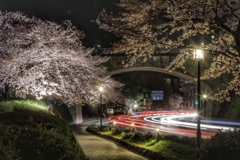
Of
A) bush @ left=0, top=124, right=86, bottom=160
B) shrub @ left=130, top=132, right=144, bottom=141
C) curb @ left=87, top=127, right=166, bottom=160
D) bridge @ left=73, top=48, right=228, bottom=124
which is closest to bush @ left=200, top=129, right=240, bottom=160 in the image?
curb @ left=87, top=127, right=166, bottom=160

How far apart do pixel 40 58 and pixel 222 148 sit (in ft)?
54.8

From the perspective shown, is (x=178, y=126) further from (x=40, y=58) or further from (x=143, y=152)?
(x=143, y=152)

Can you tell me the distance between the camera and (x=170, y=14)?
1359 cm

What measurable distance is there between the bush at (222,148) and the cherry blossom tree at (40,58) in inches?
606

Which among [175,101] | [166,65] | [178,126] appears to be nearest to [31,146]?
[178,126]

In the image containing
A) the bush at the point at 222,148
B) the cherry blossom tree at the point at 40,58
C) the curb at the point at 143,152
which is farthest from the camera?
the cherry blossom tree at the point at 40,58

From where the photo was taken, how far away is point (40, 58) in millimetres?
25281

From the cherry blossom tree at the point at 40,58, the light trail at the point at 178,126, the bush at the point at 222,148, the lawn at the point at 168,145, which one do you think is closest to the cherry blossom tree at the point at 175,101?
the light trail at the point at 178,126

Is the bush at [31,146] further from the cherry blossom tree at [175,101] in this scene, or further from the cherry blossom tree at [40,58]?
the cherry blossom tree at [175,101]

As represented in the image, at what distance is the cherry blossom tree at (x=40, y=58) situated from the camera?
24438 mm

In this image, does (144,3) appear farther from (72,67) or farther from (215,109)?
(215,109)

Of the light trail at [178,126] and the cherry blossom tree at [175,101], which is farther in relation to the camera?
the cherry blossom tree at [175,101]

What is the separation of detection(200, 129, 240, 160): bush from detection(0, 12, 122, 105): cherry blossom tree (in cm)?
1538

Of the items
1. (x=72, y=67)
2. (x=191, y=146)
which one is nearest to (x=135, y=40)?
(x=191, y=146)
